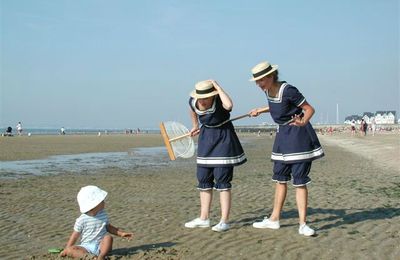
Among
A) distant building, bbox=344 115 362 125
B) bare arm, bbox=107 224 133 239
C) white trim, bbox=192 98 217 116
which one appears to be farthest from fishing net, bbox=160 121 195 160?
distant building, bbox=344 115 362 125

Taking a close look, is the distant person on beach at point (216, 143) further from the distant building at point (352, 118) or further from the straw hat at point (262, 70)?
the distant building at point (352, 118)

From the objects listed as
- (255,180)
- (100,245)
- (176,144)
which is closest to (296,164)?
(176,144)

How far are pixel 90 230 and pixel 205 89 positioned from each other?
2176 mm

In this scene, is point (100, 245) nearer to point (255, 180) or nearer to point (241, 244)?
point (241, 244)

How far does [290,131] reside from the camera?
18.4 ft

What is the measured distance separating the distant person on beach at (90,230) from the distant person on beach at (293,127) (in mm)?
2209

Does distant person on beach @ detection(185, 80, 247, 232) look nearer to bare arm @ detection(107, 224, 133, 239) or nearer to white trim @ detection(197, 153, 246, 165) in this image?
white trim @ detection(197, 153, 246, 165)

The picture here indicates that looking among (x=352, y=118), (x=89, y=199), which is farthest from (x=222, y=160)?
(x=352, y=118)

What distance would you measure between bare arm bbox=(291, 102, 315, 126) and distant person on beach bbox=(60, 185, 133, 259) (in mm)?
2401

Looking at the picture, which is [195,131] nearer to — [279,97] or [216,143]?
[216,143]

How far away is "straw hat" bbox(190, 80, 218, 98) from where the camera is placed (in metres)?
5.64

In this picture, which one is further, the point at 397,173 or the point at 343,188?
the point at 397,173

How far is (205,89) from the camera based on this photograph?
18.5 feet

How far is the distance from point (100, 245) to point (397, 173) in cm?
1126
